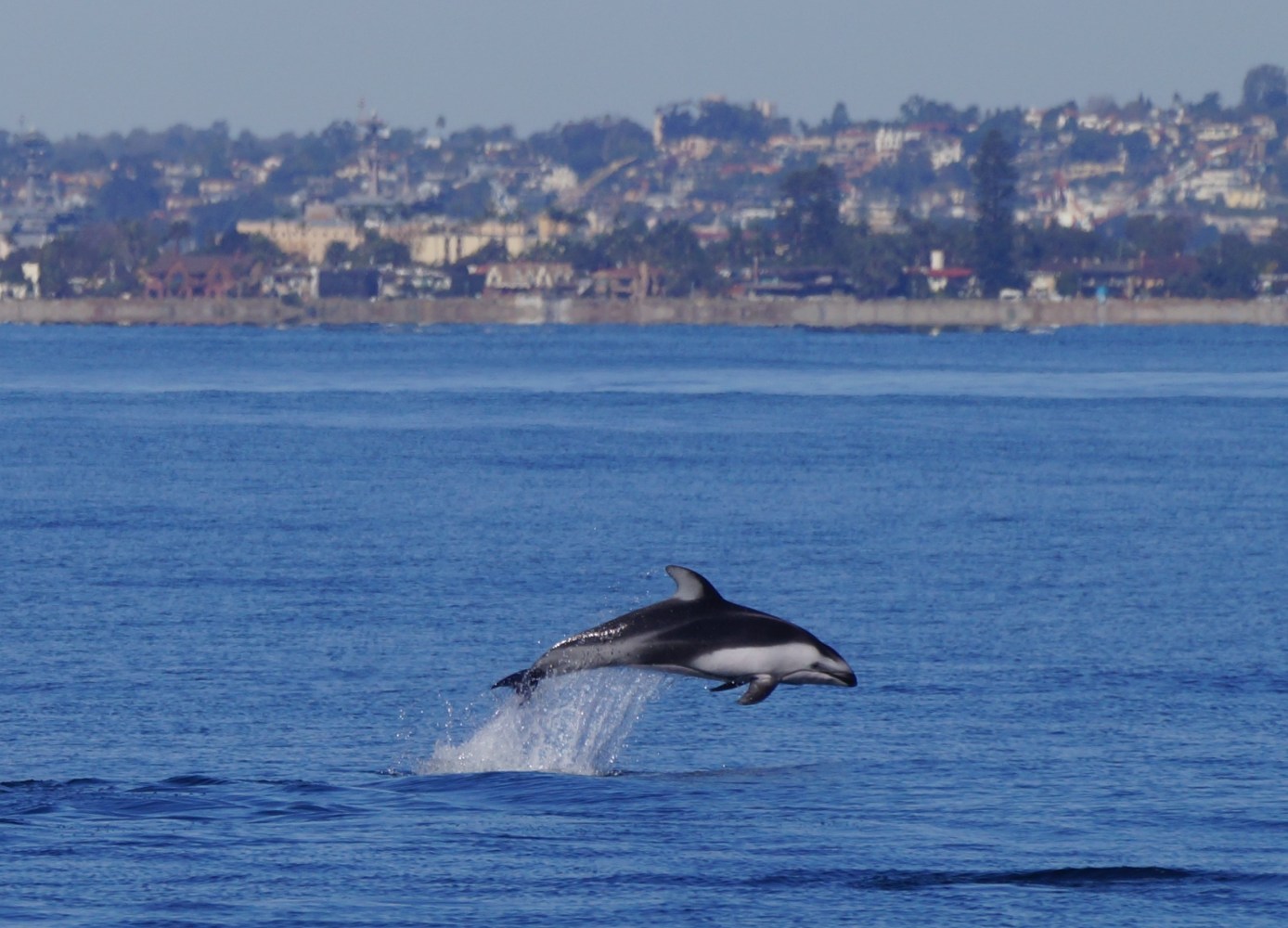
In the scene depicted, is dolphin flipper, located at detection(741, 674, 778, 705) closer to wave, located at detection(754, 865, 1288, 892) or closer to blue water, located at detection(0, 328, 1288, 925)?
blue water, located at detection(0, 328, 1288, 925)

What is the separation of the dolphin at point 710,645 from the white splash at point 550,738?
5.05m

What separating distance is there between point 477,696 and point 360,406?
8592cm

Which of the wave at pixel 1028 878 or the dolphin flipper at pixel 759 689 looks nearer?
the dolphin flipper at pixel 759 689

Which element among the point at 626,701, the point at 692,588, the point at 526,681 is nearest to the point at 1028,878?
the point at 692,588

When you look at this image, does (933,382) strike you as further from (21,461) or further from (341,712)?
(341,712)

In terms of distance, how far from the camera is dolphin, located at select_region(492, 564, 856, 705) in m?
21.6

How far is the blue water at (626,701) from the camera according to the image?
23.5 metres

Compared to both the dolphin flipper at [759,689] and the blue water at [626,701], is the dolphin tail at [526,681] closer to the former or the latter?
the dolphin flipper at [759,689]

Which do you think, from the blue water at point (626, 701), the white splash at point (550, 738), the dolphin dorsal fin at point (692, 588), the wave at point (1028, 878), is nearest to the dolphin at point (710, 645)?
the dolphin dorsal fin at point (692, 588)

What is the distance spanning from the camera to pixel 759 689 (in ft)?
70.4

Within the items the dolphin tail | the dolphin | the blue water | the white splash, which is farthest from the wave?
the white splash

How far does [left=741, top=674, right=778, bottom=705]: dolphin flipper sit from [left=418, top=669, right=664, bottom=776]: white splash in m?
5.31

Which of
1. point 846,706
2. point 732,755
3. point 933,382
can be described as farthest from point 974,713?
point 933,382

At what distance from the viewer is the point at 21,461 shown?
78812mm
